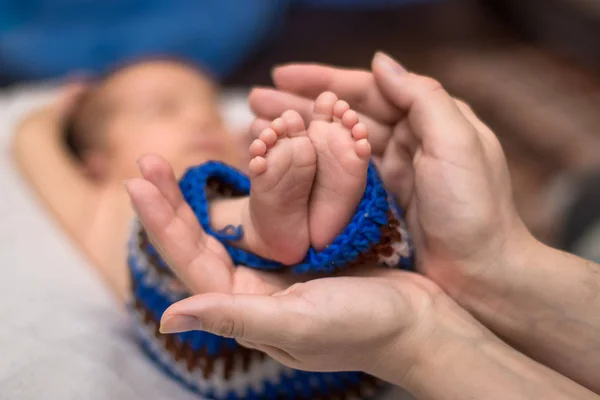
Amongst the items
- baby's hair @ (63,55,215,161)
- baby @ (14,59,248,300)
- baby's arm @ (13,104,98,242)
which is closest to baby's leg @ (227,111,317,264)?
baby @ (14,59,248,300)

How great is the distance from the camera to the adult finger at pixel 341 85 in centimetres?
69

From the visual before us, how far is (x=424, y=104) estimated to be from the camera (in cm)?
63

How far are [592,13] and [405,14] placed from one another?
0.61 metres

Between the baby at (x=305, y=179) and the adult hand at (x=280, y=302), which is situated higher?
the baby at (x=305, y=179)

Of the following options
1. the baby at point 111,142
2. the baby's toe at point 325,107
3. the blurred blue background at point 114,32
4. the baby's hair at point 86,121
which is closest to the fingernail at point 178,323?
the baby's toe at point 325,107

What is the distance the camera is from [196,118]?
116cm

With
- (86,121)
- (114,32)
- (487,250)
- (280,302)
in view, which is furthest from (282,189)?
(114,32)

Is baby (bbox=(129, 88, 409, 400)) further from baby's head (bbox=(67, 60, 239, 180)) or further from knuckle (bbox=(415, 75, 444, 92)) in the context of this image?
baby's head (bbox=(67, 60, 239, 180))

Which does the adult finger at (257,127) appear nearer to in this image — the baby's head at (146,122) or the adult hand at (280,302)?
the adult hand at (280,302)

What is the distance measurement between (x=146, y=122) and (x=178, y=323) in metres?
0.73

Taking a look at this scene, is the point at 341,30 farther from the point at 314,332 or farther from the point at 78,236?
the point at 314,332

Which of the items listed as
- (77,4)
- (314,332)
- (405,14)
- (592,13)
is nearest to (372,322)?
(314,332)

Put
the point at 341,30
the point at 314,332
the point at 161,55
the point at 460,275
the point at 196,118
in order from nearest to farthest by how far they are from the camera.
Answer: the point at 314,332, the point at 460,275, the point at 196,118, the point at 161,55, the point at 341,30

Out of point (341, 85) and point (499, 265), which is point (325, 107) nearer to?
point (341, 85)
